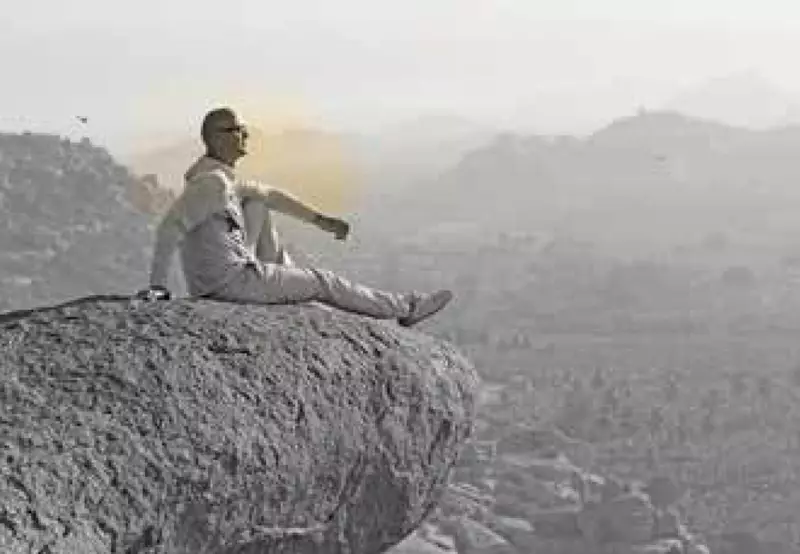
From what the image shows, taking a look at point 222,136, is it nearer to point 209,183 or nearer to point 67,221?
point 209,183

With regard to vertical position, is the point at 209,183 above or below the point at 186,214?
above

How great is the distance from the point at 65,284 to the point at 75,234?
13.5 metres

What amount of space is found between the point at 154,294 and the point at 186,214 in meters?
0.74

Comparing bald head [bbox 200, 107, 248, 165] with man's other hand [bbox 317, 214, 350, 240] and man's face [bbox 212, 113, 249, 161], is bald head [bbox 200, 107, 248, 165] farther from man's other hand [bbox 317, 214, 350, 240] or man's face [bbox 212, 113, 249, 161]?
man's other hand [bbox 317, 214, 350, 240]

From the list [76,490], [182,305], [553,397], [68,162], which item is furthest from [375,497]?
[68,162]

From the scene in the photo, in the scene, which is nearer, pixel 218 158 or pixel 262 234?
pixel 218 158

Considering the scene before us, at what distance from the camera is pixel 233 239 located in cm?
1172

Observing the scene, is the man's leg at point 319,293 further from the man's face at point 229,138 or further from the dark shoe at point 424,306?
the man's face at point 229,138

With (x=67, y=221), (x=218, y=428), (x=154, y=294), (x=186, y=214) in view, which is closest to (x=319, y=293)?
(x=186, y=214)

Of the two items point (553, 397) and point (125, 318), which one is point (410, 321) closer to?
point (125, 318)

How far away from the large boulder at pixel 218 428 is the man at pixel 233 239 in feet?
0.82

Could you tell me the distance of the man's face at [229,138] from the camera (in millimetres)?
11914

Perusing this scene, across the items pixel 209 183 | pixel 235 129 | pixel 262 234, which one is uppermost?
pixel 235 129

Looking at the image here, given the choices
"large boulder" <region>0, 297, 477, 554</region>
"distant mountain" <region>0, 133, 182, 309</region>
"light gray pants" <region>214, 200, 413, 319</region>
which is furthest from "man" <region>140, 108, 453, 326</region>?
"distant mountain" <region>0, 133, 182, 309</region>
